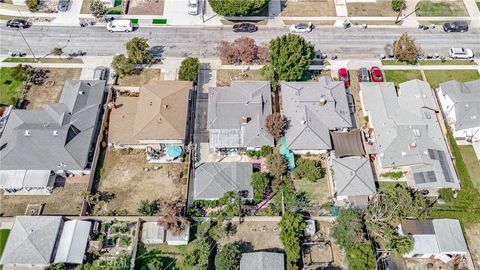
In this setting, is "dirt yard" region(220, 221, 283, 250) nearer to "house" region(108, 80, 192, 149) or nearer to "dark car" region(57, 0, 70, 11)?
"house" region(108, 80, 192, 149)

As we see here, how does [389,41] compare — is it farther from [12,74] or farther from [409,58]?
[12,74]

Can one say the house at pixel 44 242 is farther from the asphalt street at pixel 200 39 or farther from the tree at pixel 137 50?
the asphalt street at pixel 200 39

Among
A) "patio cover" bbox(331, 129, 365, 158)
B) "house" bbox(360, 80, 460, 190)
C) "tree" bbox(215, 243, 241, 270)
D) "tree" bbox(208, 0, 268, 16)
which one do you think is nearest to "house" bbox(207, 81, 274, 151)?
"patio cover" bbox(331, 129, 365, 158)

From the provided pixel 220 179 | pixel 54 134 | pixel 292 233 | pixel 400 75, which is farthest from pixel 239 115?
pixel 400 75

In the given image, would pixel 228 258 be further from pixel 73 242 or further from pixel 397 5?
pixel 397 5

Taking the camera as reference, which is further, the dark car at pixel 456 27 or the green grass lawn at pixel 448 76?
the dark car at pixel 456 27

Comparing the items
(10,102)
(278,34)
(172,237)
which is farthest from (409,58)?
(10,102)

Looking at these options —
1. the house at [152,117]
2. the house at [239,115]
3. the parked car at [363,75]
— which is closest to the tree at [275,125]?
the house at [239,115]
